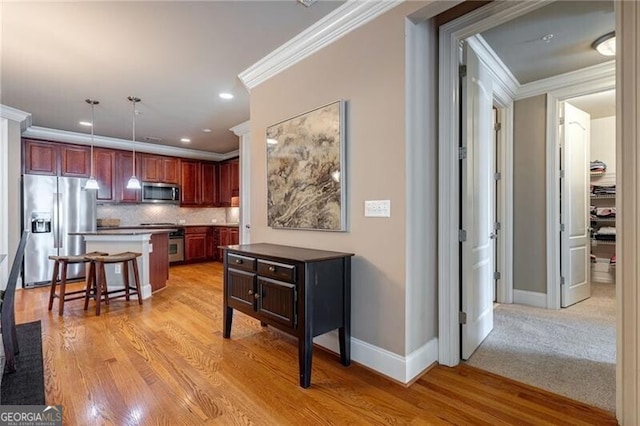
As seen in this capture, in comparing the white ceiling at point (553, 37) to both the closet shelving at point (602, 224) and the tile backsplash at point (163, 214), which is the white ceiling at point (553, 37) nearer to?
the closet shelving at point (602, 224)

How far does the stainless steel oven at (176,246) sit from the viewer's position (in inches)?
259

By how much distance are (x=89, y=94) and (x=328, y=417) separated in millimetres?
4385

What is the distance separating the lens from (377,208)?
7.32 ft

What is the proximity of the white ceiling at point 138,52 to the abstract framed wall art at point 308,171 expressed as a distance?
2.48 feet

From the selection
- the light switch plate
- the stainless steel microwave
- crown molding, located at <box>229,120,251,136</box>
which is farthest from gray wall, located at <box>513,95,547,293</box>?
the stainless steel microwave

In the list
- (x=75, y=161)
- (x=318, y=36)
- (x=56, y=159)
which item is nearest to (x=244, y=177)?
(x=75, y=161)

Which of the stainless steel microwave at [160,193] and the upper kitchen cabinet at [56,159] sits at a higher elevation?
the upper kitchen cabinet at [56,159]

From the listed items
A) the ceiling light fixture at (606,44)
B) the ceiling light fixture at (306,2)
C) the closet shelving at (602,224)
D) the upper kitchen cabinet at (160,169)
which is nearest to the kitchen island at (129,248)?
the upper kitchen cabinet at (160,169)

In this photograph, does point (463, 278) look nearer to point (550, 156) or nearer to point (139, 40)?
point (550, 156)

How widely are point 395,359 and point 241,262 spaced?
52.8 inches

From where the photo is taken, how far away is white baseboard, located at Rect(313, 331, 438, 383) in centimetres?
208

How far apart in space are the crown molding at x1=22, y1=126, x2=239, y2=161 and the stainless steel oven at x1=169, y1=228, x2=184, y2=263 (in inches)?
68.1

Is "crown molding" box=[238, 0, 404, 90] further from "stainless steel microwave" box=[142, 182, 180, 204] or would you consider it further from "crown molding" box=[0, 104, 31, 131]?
"stainless steel microwave" box=[142, 182, 180, 204]

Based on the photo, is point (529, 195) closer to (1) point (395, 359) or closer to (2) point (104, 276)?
(1) point (395, 359)
